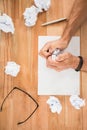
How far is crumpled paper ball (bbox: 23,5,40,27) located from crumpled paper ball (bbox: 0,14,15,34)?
0.07 m

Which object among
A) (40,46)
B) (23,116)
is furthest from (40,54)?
(23,116)

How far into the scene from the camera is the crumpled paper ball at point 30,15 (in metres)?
1.08

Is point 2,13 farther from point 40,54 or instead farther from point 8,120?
point 8,120

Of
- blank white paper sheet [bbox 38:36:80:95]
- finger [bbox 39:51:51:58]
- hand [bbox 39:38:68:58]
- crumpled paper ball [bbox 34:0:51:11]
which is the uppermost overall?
crumpled paper ball [bbox 34:0:51:11]

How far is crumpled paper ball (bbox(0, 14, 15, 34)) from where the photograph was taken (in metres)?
1.07

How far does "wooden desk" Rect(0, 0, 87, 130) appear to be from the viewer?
1085 millimetres

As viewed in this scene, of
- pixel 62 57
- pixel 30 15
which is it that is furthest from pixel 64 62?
pixel 30 15

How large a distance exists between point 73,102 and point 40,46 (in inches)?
11.4

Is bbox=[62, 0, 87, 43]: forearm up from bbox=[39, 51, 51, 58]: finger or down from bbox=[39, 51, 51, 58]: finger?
up

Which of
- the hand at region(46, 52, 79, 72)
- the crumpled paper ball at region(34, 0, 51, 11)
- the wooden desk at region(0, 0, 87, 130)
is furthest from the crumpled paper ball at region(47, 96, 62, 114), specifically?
the crumpled paper ball at region(34, 0, 51, 11)

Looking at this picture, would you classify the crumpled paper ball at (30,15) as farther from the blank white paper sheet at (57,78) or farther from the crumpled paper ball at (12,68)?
the crumpled paper ball at (12,68)

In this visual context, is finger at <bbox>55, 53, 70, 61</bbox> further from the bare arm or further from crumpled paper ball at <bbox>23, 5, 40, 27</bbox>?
crumpled paper ball at <bbox>23, 5, 40, 27</bbox>

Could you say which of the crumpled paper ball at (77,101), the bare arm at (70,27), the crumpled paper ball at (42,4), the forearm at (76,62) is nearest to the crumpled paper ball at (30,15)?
the crumpled paper ball at (42,4)

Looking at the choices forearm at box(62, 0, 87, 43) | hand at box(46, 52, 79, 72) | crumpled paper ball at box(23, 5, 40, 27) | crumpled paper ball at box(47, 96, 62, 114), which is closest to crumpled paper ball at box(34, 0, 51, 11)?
crumpled paper ball at box(23, 5, 40, 27)
